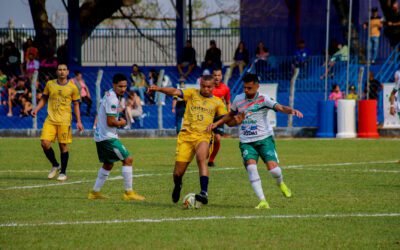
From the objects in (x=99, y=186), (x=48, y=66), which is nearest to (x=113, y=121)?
(x=99, y=186)

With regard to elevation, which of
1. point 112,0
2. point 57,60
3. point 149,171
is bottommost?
point 149,171

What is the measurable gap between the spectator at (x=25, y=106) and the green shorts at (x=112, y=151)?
57.3 ft

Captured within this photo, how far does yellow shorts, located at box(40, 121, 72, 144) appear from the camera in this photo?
15.3 meters

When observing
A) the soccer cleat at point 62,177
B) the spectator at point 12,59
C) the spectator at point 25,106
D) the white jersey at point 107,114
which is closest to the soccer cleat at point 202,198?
the white jersey at point 107,114

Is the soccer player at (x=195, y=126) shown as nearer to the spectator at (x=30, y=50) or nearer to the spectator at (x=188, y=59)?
the spectator at (x=188, y=59)

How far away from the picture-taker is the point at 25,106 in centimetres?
2942

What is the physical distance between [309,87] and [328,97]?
0.94m

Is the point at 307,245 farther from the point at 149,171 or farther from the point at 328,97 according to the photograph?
the point at 328,97

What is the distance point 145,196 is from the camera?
41.2ft

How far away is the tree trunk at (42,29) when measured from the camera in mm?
35719

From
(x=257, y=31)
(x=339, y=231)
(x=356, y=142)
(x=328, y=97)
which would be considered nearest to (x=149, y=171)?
(x=339, y=231)

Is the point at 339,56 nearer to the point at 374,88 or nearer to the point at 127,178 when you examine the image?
the point at 374,88

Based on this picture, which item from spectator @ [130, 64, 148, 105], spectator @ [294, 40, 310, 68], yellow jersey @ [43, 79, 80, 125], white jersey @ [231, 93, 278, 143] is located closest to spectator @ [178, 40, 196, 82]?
spectator @ [130, 64, 148, 105]

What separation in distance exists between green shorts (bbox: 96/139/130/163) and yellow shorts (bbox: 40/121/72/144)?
3.07 m
